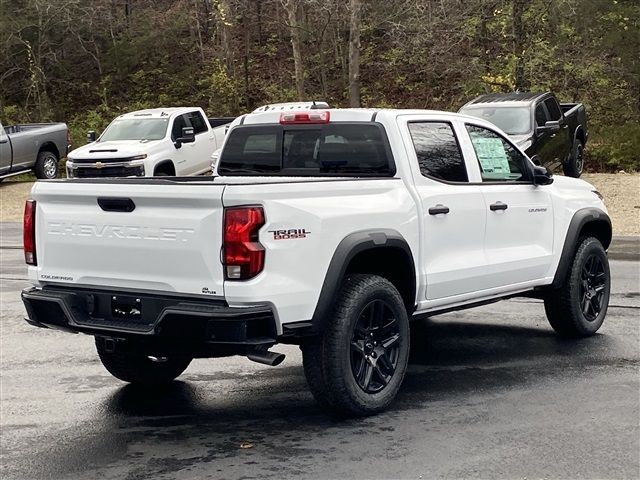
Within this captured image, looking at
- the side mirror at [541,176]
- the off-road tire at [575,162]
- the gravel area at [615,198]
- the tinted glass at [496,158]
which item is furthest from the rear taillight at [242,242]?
the off-road tire at [575,162]

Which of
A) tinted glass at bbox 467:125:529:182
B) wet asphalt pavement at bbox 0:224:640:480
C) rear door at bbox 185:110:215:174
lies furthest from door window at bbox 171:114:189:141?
tinted glass at bbox 467:125:529:182

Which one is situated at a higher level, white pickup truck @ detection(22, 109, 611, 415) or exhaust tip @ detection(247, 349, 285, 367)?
white pickup truck @ detection(22, 109, 611, 415)

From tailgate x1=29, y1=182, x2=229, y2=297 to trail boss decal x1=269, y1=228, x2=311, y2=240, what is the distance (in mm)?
311

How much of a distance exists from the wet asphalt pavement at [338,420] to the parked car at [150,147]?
11.9 m

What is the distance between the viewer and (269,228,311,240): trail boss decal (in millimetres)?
5262

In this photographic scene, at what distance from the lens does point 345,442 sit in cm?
539

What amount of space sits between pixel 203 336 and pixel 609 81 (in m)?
23.8

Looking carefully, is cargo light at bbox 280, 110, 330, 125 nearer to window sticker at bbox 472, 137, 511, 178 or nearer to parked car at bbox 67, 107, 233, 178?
window sticker at bbox 472, 137, 511, 178

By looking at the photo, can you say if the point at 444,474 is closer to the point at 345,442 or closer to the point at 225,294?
the point at 345,442

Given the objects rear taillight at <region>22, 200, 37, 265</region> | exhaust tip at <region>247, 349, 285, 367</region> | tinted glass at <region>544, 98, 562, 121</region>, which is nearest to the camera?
exhaust tip at <region>247, 349, 285, 367</region>

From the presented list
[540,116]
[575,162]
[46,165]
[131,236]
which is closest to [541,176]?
[131,236]

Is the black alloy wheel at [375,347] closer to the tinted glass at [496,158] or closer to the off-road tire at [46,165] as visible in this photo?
the tinted glass at [496,158]

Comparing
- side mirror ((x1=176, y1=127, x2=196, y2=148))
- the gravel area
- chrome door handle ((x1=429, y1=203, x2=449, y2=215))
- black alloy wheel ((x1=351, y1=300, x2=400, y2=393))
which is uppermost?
chrome door handle ((x1=429, y1=203, x2=449, y2=215))

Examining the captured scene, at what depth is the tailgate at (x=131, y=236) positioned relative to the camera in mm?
5223
